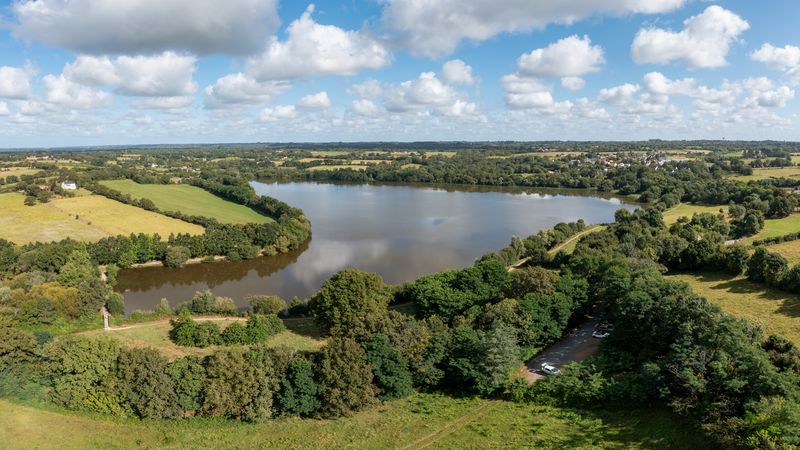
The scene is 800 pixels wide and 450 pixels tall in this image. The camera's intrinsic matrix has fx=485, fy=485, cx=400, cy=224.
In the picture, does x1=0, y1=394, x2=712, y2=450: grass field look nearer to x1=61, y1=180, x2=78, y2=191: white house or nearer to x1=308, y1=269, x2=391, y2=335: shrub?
x1=308, y1=269, x2=391, y2=335: shrub

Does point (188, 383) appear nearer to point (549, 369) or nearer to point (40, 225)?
point (549, 369)

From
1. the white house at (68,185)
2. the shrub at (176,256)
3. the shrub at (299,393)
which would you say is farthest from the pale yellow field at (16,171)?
the shrub at (299,393)

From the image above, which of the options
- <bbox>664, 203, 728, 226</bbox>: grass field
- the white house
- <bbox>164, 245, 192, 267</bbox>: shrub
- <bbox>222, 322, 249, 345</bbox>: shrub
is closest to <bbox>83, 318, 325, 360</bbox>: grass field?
<bbox>222, 322, 249, 345</bbox>: shrub

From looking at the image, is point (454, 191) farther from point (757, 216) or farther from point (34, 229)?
point (34, 229)

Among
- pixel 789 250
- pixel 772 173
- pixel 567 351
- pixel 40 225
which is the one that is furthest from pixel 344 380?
pixel 772 173

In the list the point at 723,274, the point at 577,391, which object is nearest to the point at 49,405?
the point at 577,391

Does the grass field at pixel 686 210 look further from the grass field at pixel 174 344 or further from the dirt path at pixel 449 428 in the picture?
the dirt path at pixel 449 428

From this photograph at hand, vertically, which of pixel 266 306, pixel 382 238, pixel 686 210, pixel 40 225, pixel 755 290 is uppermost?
pixel 686 210
